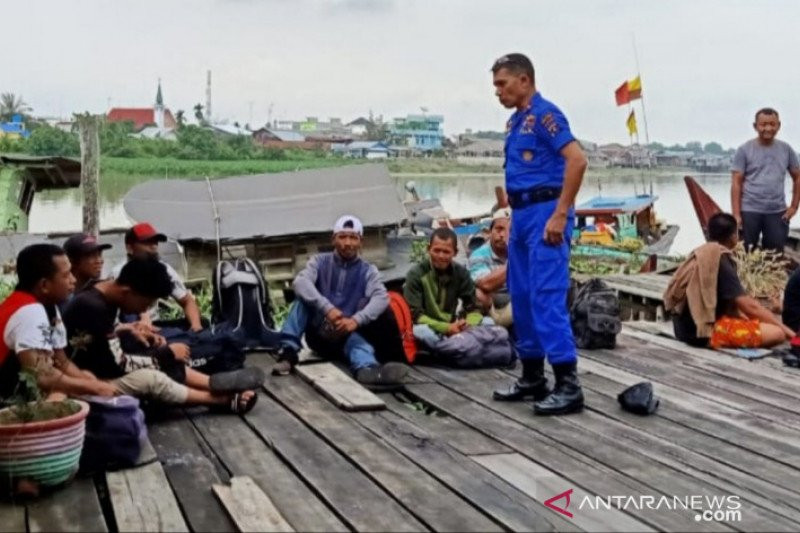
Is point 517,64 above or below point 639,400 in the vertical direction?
above

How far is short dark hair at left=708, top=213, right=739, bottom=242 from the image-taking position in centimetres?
573

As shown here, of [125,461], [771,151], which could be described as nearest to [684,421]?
[125,461]

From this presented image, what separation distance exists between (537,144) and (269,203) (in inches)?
333

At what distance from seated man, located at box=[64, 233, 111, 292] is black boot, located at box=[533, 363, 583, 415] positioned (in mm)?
2138

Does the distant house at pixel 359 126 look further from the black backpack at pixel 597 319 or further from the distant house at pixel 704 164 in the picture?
the black backpack at pixel 597 319

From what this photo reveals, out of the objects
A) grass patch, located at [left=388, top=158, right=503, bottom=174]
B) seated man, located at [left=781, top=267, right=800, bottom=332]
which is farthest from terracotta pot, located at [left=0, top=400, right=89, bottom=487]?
grass patch, located at [left=388, top=158, right=503, bottom=174]

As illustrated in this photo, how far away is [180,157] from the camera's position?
124 ft

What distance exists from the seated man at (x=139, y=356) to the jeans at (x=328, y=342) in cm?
81

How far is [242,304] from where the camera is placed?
5.70 meters

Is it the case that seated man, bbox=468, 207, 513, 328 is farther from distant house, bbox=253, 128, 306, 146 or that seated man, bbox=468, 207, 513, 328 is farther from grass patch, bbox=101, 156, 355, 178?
distant house, bbox=253, 128, 306, 146

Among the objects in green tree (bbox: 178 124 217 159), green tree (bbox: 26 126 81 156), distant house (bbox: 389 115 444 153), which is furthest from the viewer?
distant house (bbox: 389 115 444 153)

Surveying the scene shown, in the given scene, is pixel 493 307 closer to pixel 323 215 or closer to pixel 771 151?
pixel 771 151

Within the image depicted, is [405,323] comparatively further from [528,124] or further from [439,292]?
[528,124]

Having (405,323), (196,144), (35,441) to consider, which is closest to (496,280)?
(405,323)
